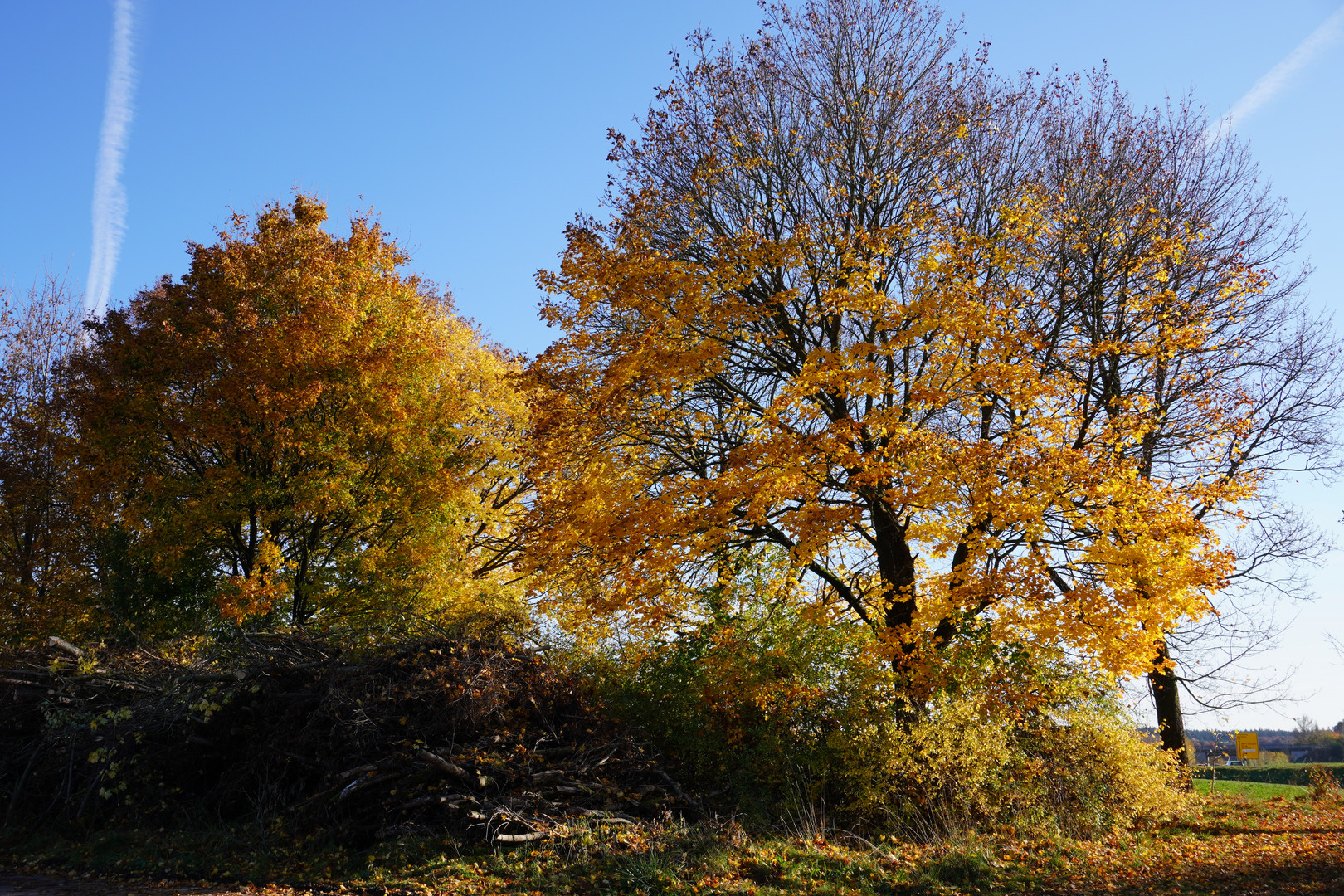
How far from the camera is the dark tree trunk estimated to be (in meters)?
15.9

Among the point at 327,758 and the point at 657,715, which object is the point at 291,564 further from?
the point at 657,715

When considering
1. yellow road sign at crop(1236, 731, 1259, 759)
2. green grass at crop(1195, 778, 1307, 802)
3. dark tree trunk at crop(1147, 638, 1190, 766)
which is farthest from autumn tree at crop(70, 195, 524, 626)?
yellow road sign at crop(1236, 731, 1259, 759)

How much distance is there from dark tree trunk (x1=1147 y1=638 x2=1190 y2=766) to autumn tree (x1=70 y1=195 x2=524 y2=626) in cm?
1293

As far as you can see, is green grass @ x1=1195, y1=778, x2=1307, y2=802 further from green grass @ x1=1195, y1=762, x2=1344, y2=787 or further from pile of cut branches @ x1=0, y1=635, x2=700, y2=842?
pile of cut branches @ x1=0, y1=635, x2=700, y2=842

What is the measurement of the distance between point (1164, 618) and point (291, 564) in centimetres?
1593

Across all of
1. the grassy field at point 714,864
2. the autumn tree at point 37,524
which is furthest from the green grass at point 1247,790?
the autumn tree at point 37,524

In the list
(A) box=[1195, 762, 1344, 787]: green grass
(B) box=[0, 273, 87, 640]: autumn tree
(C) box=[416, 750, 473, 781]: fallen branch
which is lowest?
(A) box=[1195, 762, 1344, 787]: green grass

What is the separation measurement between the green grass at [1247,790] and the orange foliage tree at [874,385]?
204 inches

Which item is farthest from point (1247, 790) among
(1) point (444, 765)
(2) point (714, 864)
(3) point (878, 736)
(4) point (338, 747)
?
(4) point (338, 747)

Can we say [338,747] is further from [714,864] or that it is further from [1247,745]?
[1247,745]

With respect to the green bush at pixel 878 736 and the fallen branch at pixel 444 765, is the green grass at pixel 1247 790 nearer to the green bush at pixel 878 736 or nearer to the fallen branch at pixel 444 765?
the green bush at pixel 878 736

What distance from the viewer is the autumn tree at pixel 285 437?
16750 millimetres

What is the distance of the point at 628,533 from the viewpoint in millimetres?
12734

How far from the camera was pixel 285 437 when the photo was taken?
16.8 meters
